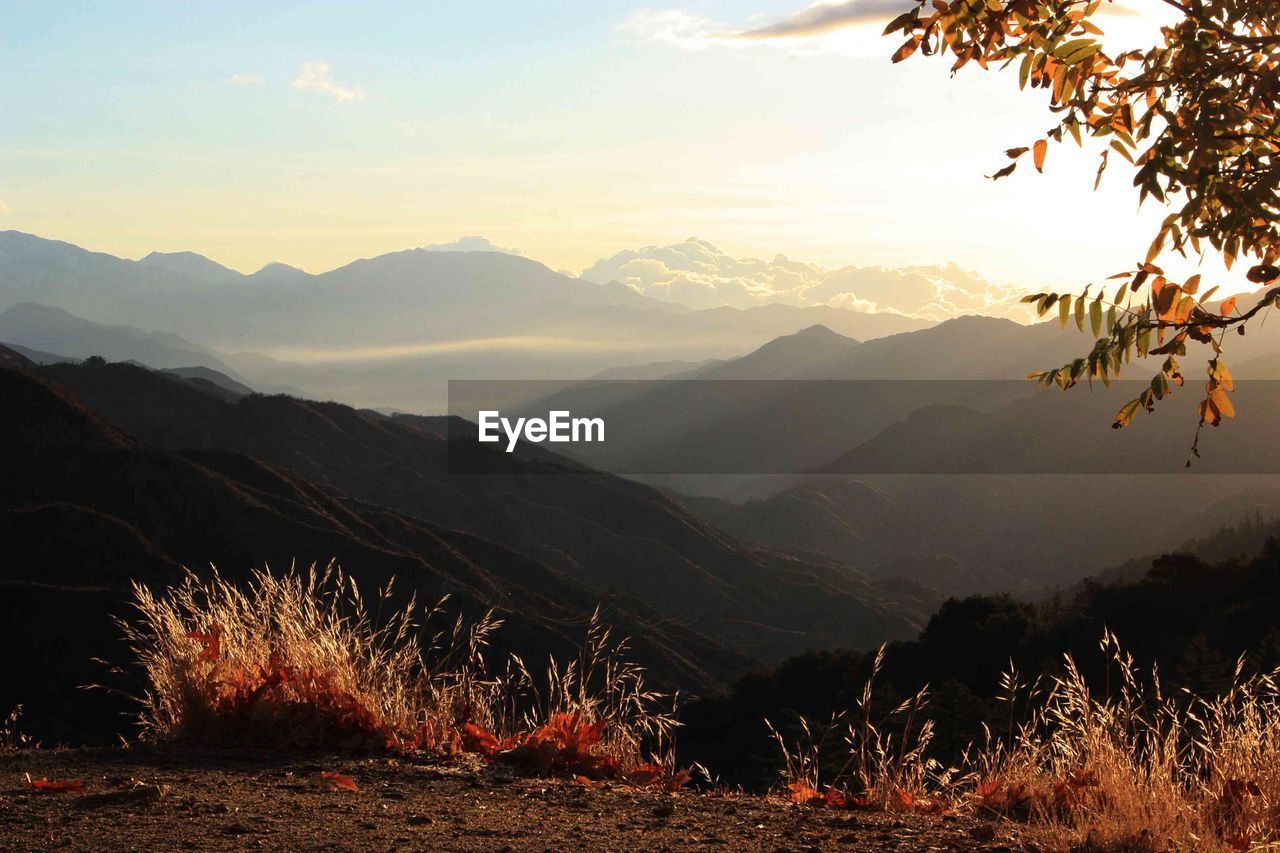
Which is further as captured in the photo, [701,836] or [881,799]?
[881,799]

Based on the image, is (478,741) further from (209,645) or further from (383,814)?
(209,645)

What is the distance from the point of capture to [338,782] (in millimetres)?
4777

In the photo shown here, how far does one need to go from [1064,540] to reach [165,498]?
3771 inches

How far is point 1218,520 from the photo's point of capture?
95.5 m

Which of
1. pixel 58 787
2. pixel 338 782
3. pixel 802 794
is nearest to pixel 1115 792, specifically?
pixel 802 794

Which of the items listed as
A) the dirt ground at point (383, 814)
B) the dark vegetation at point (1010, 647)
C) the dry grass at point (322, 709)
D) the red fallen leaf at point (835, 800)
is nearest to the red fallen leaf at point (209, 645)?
the dry grass at point (322, 709)

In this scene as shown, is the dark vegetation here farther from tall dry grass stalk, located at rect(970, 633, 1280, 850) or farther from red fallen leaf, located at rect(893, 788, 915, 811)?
red fallen leaf, located at rect(893, 788, 915, 811)

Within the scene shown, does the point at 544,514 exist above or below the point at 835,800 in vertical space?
below

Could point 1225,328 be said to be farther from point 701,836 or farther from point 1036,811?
point 701,836

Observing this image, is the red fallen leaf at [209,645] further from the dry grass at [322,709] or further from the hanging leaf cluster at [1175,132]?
the hanging leaf cluster at [1175,132]

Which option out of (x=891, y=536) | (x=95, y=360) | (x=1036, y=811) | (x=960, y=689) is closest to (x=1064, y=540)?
(x=891, y=536)

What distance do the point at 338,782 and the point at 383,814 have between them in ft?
1.53

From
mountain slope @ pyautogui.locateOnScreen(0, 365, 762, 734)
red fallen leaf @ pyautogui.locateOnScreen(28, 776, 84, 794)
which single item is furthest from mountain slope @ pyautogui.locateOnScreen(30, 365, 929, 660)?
red fallen leaf @ pyautogui.locateOnScreen(28, 776, 84, 794)

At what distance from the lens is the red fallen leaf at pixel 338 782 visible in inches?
187
